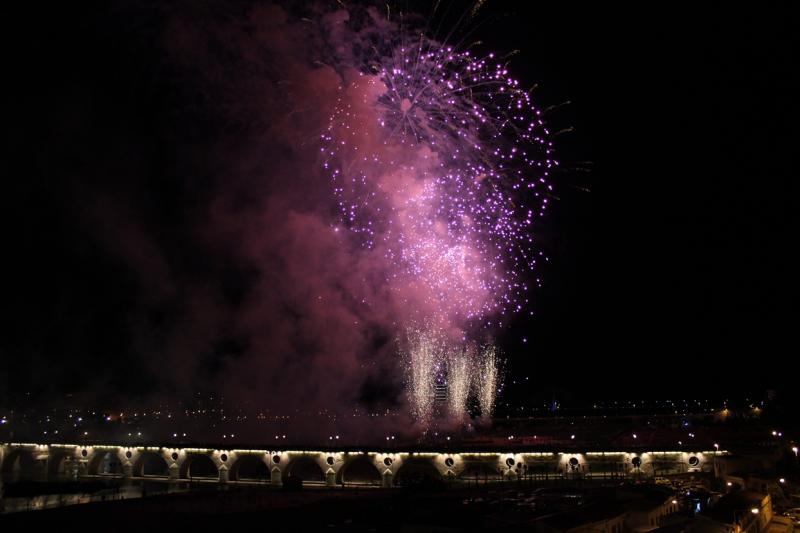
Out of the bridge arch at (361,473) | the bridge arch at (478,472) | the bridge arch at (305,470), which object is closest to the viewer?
the bridge arch at (478,472)

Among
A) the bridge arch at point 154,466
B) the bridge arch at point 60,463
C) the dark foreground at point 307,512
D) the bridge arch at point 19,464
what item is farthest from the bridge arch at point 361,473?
the bridge arch at point 19,464

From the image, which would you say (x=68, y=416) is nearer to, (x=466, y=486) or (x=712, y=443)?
(x=466, y=486)

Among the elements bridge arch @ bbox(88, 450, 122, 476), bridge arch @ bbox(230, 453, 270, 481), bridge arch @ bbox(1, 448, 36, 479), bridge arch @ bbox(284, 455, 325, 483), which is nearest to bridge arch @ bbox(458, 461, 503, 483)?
bridge arch @ bbox(284, 455, 325, 483)

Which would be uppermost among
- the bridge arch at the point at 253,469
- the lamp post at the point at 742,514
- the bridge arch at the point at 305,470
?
the lamp post at the point at 742,514

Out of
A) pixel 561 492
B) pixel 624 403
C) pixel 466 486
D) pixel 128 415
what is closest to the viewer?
pixel 561 492

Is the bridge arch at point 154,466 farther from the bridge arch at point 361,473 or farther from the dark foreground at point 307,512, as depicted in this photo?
the dark foreground at point 307,512

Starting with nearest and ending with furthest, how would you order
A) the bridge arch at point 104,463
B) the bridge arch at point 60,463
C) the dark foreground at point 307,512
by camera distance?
the dark foreground at point 307,512
the bridge arch at point 104,463
the bridge arch at point 60,463

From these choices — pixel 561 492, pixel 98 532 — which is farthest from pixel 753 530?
pixel 98 532

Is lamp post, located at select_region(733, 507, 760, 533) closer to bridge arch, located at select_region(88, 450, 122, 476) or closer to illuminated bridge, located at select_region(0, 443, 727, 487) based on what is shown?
illuminated bridge, located at select_region(0, 443, 727, 487)

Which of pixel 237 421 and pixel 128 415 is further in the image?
pixel 128 415
